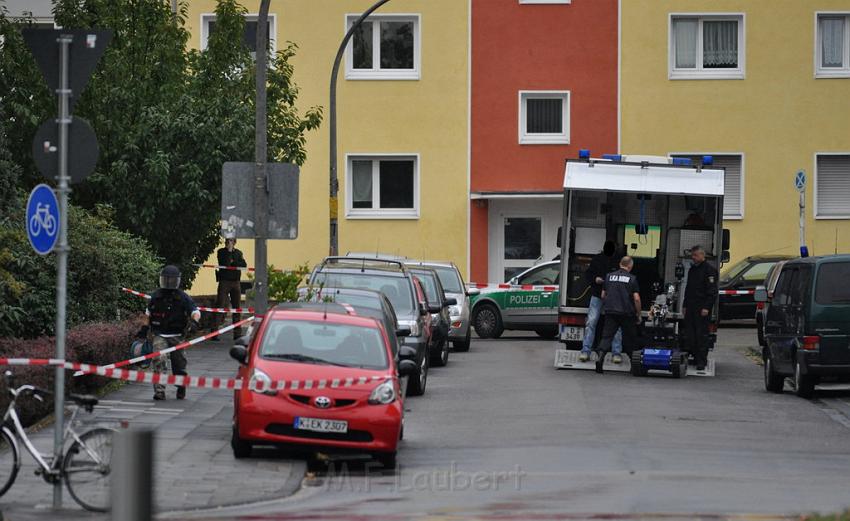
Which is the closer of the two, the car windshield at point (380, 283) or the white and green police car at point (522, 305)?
the car windshield at point (380, 283)

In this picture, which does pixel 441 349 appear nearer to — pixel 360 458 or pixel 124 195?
pixel 124 195

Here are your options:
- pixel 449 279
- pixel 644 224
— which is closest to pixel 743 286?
pixel 449 279

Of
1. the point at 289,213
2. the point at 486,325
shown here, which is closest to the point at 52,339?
the point at 289,213

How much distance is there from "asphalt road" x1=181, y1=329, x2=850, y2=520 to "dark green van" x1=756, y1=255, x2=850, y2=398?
1.47 feet

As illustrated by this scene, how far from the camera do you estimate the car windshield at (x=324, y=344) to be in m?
13.8

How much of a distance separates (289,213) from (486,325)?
13.2 m

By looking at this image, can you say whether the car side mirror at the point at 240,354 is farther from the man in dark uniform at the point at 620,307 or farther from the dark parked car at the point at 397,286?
the man in dark uniform at the point at 620,307

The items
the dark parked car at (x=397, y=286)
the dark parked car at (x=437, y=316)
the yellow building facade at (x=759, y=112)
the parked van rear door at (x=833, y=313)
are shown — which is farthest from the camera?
the yellow building facade at (x=759, y=112)

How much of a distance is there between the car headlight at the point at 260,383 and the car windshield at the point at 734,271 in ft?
68.1

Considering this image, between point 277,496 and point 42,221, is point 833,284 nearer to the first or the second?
point 277,496

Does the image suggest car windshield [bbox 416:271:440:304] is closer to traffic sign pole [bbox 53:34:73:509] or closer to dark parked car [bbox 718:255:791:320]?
dark parked car [bbox 718:255:791:320]

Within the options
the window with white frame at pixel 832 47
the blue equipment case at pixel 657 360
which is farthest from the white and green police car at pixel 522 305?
the window with white frame at pixel 832 47

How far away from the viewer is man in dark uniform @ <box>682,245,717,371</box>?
72.8 ft

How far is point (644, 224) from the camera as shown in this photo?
2453 centimetres
